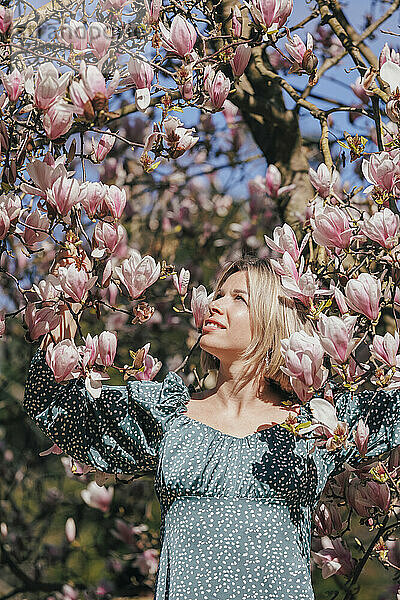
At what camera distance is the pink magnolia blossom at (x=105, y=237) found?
4.10ft

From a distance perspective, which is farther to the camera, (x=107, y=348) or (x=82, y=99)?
(x=107, y=348)

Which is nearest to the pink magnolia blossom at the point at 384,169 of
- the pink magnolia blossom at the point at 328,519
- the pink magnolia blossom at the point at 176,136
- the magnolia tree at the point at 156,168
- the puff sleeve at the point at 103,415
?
the magnolia tree at the point at 156,168

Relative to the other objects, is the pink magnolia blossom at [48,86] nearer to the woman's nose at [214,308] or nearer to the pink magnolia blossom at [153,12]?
the pink magnolia blossom at [153,12]

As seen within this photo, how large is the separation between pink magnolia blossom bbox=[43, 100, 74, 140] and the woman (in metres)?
0.49

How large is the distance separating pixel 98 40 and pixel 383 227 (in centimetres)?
54

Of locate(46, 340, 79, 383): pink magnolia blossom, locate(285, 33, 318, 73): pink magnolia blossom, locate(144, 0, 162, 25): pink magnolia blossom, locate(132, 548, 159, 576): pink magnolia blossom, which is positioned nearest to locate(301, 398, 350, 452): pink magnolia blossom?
locate(46, 340, 79, 383): pink magnolia blossom

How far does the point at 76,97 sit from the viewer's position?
105 cm

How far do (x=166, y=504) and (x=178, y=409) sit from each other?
6.7 inches

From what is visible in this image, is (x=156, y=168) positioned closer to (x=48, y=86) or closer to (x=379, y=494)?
(x=48, y=86)

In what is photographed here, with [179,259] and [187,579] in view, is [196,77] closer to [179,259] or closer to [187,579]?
[187,579]

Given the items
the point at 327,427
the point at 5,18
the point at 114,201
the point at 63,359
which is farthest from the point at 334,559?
the point at 5,18

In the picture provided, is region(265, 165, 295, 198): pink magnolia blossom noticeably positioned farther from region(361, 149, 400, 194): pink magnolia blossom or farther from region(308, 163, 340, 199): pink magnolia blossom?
region(361, 149, 400, 194): pink magnolia blossom

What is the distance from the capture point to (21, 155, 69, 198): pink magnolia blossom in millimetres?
1173

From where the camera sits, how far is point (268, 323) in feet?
4.78
